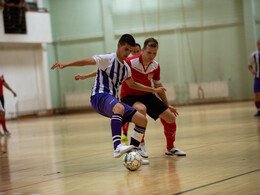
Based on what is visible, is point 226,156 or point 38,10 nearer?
point 226,156

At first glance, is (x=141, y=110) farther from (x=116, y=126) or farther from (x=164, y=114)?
(x=116, y=126)

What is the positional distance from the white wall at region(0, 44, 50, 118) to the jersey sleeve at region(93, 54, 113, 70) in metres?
15.0

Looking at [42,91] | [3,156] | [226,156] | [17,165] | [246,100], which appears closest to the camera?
[226,156]

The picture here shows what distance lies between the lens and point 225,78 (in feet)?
62.3

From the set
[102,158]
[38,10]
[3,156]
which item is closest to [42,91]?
[38,10]

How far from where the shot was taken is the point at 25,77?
20031 millimetres

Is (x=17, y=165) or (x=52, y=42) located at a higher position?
(x=52, y=42)

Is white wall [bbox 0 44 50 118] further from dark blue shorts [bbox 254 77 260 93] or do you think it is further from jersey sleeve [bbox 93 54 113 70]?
jersey sleeve [bbox 93 54 113 70]

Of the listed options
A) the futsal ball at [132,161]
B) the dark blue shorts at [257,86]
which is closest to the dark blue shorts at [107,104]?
the futsal ball at [132,161]

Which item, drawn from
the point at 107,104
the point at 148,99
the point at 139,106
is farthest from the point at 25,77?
the point at 107,104

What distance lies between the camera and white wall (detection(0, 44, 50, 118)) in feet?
62.9

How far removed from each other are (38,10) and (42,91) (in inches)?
160

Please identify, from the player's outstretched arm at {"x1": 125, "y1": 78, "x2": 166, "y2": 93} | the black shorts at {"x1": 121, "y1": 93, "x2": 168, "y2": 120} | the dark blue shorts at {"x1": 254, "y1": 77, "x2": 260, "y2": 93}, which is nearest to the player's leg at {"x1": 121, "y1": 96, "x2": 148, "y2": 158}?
the black shorts at {"x1": 121, "y1": 93, "x2": 168, "y2": 120}

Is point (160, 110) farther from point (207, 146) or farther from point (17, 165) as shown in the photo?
point (17, 165)
